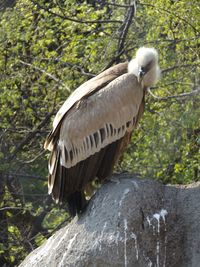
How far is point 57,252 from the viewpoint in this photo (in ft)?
21.4

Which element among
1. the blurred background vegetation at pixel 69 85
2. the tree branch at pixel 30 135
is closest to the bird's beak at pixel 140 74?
the blurred background vegetation at pixel 69 85

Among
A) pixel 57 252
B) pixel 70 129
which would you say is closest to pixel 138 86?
pixel 70 129

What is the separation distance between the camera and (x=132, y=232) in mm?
6320

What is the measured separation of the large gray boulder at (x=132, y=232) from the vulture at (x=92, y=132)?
0.26 m

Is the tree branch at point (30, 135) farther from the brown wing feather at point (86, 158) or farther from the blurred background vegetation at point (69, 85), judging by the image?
the brown wing feather at point (86, 158)

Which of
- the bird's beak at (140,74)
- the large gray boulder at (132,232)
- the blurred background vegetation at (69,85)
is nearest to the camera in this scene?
the large gray boulder at (132,232)

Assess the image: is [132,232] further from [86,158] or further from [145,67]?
[145,67]

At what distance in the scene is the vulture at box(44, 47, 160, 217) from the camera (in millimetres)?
6909

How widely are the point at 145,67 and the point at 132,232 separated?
1.64 meters

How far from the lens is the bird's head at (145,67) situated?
723cm

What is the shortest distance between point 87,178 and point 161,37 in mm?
3201

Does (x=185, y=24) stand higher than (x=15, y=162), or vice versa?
(x=185, y=24)

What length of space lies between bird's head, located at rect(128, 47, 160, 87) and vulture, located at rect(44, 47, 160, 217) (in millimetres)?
11

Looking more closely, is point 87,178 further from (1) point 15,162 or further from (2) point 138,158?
(1) point 15,162
